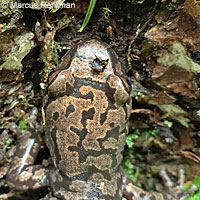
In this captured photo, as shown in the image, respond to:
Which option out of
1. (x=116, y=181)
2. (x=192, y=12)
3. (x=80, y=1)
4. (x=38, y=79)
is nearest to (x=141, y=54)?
(x=192, y=12)

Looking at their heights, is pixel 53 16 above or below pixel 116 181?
above

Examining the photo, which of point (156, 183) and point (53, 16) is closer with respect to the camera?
point (53, 16)

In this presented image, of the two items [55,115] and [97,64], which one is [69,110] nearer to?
[55,115]

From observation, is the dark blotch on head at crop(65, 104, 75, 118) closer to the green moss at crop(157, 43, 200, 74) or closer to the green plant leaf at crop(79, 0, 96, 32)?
the green plant leaf at crop(79, 0, 96, 32)

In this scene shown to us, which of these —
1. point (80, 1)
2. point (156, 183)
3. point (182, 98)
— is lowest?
point (156, 183)

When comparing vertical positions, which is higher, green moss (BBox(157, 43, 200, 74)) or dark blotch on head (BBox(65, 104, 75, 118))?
green moss (BBox(157, 43, 200, 74))

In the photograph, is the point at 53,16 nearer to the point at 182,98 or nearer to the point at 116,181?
the point at 182,98

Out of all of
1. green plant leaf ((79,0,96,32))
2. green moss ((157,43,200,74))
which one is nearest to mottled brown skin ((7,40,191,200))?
green plant leaf ((79,0,96,32))

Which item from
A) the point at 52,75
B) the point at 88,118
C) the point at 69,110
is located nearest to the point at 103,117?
the point at 88,118
